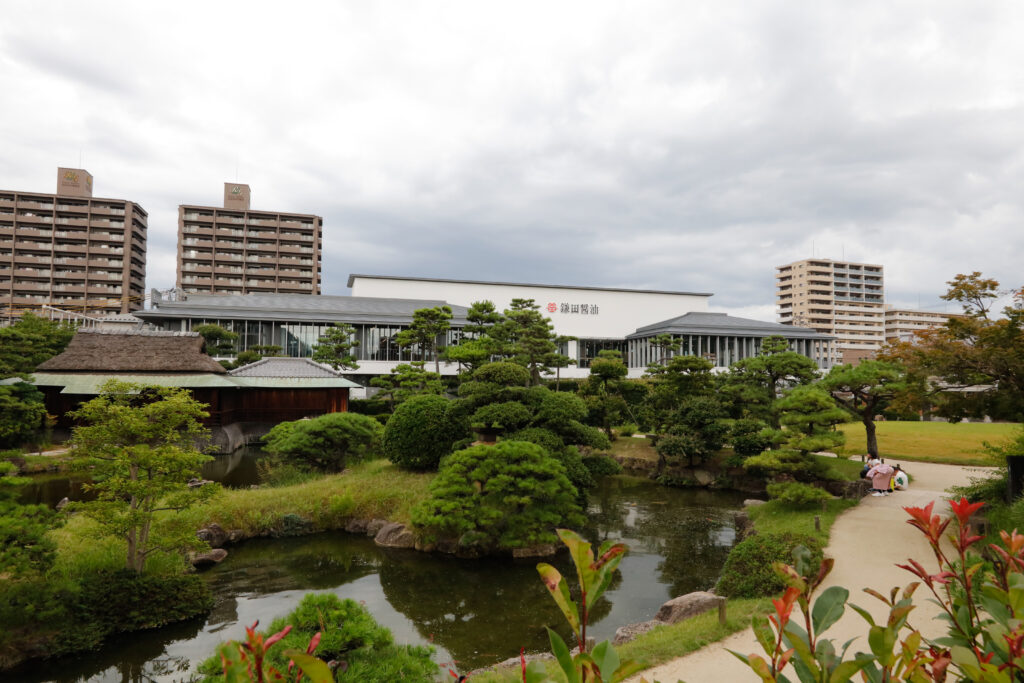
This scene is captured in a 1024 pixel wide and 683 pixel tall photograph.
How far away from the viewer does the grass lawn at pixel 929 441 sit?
1862 cm

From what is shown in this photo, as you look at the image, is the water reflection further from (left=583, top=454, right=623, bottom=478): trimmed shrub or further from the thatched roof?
the thatched roof

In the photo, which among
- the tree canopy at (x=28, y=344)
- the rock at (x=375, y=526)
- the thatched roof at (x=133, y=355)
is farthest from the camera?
the thatched roof at (x=133, y=355)

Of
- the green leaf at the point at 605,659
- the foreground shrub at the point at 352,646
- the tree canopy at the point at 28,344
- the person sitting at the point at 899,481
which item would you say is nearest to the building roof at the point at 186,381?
the tree canopy at the point at 28,344

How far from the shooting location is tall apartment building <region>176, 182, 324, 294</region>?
171ft

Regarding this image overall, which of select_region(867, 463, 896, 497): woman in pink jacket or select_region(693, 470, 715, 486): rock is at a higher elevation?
select_region(867, 463, 896, 497): woman in pink jacket

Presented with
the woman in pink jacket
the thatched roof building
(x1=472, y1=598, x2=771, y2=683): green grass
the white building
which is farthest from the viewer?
the white building

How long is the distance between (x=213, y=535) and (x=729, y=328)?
3402cm

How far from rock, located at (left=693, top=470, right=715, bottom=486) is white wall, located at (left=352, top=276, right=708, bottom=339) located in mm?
25016

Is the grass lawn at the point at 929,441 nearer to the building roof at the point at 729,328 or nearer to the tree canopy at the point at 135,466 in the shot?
the building roof at the point at 729,328

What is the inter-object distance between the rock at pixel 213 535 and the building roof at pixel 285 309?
23.4 meters

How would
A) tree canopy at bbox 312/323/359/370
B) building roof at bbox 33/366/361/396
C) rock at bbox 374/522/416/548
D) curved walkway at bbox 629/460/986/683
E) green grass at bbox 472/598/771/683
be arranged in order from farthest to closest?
tree canopy at bbox 312/323/359/370
building roof at bbox 33/366/361/396
rock at bbox 374/522/416/548
green grass at bbox 472/598/771/683
curved walkway at bbox 629/460/986/683

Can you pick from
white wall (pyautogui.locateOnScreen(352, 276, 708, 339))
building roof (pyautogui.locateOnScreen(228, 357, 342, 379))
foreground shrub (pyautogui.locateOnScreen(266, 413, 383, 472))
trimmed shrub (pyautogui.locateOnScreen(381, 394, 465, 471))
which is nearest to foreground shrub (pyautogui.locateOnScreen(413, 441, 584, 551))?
trimmed shrub (pyautogui.locateOnScreen(381, 394, 465, 471))

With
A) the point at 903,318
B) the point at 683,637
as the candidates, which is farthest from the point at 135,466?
the point at 903,318

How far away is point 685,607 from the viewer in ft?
26.0
